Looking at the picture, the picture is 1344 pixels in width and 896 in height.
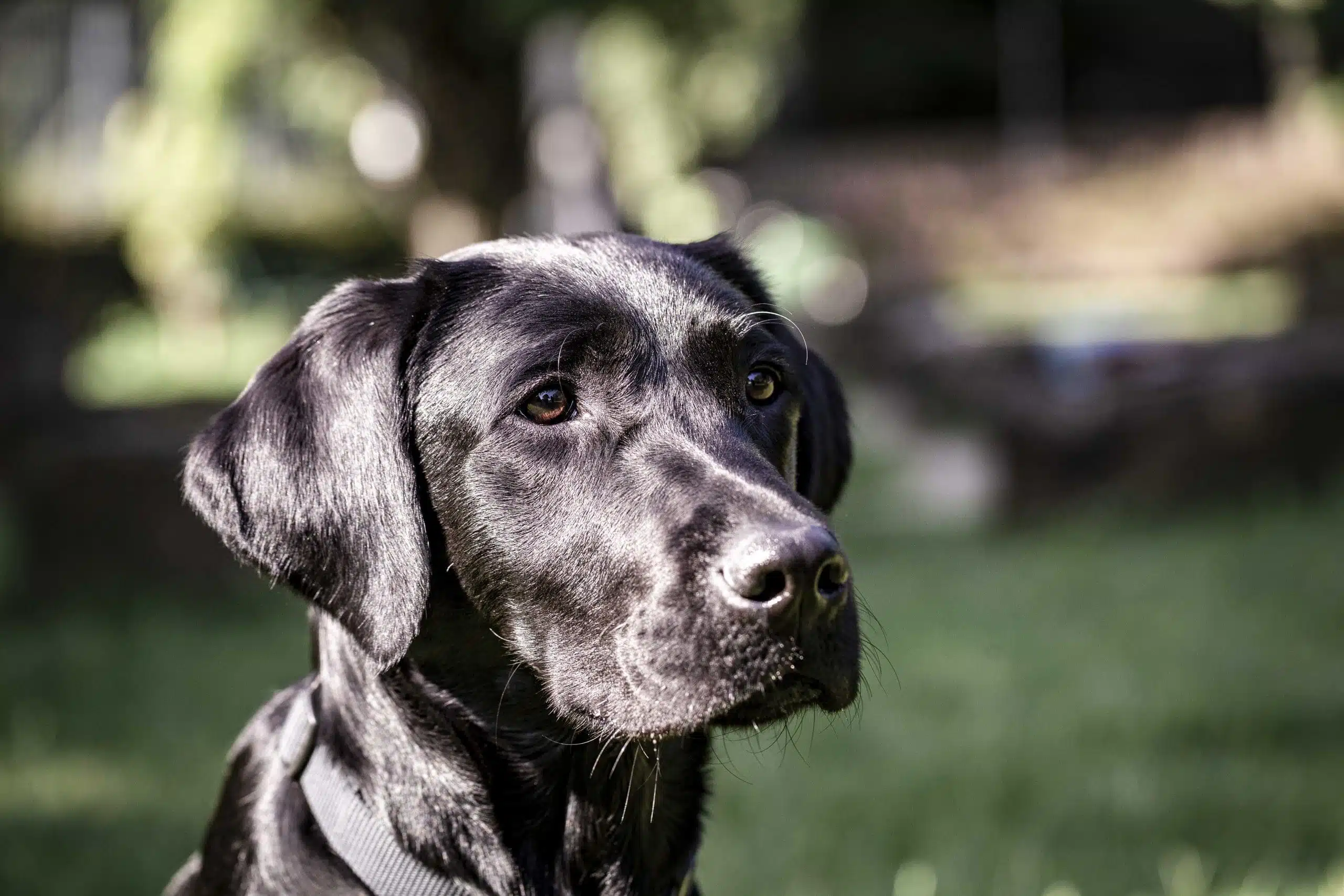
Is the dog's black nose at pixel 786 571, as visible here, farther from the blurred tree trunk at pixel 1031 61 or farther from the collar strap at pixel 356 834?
the blurred tree trunk at pixel 1031 61

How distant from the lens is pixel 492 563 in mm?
2398

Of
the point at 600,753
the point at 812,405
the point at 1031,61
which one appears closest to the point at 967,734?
the point at 812,405

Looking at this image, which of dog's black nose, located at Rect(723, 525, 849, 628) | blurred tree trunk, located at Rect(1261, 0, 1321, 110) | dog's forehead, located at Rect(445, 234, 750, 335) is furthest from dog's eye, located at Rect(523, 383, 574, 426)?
blurred tree trunk, located at Rect(1261, 0, 1321, 110)

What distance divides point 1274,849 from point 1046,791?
0.70 m

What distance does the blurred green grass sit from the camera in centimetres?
386

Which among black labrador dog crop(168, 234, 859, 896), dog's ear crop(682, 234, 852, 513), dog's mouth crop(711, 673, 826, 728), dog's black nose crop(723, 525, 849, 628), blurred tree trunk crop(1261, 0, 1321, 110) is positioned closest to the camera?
dog's black nose crop(723, 525, 849, 628)

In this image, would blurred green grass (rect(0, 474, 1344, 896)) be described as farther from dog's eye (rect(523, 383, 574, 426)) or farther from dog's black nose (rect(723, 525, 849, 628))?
dog's eye (rect(523, 383, 574, 426))

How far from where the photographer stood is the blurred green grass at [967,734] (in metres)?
3.86

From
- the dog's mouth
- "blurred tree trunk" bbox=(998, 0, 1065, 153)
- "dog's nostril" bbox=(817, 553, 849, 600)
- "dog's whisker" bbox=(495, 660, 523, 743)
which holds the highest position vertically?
"dog's nostril" bbox=(817, 553, 849, 600)

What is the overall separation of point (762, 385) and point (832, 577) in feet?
2.14

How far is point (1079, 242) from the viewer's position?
18531 mm

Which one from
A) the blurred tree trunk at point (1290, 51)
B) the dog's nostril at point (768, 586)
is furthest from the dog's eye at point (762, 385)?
the blurred tree trunk at point (1290, 51)

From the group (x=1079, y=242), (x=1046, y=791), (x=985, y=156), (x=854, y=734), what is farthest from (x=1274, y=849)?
(x=985, y=156)

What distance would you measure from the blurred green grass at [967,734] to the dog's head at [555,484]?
395mm
